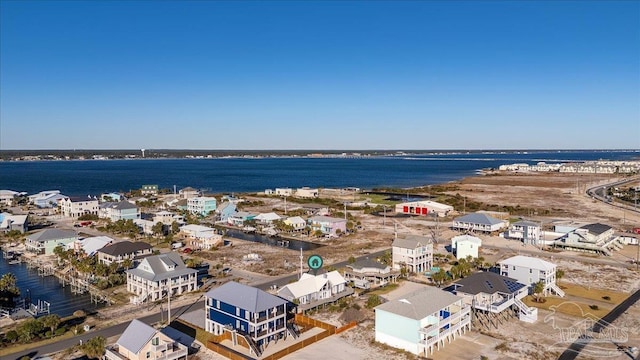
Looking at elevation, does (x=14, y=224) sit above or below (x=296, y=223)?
above

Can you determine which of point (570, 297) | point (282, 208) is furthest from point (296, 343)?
point (282, 208)

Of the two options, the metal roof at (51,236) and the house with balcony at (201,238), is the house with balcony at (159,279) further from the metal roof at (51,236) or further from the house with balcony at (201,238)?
the metal roof at (51,236)

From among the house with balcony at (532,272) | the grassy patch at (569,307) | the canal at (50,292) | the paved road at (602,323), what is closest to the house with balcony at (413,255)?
the house with balcony at (532,272)

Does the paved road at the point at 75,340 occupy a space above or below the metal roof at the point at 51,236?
below

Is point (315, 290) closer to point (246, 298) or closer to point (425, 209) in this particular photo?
point (246, 298)

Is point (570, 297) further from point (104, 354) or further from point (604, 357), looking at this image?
point (104, 354)

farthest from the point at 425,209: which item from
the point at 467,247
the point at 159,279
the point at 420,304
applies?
the point at 159,279
